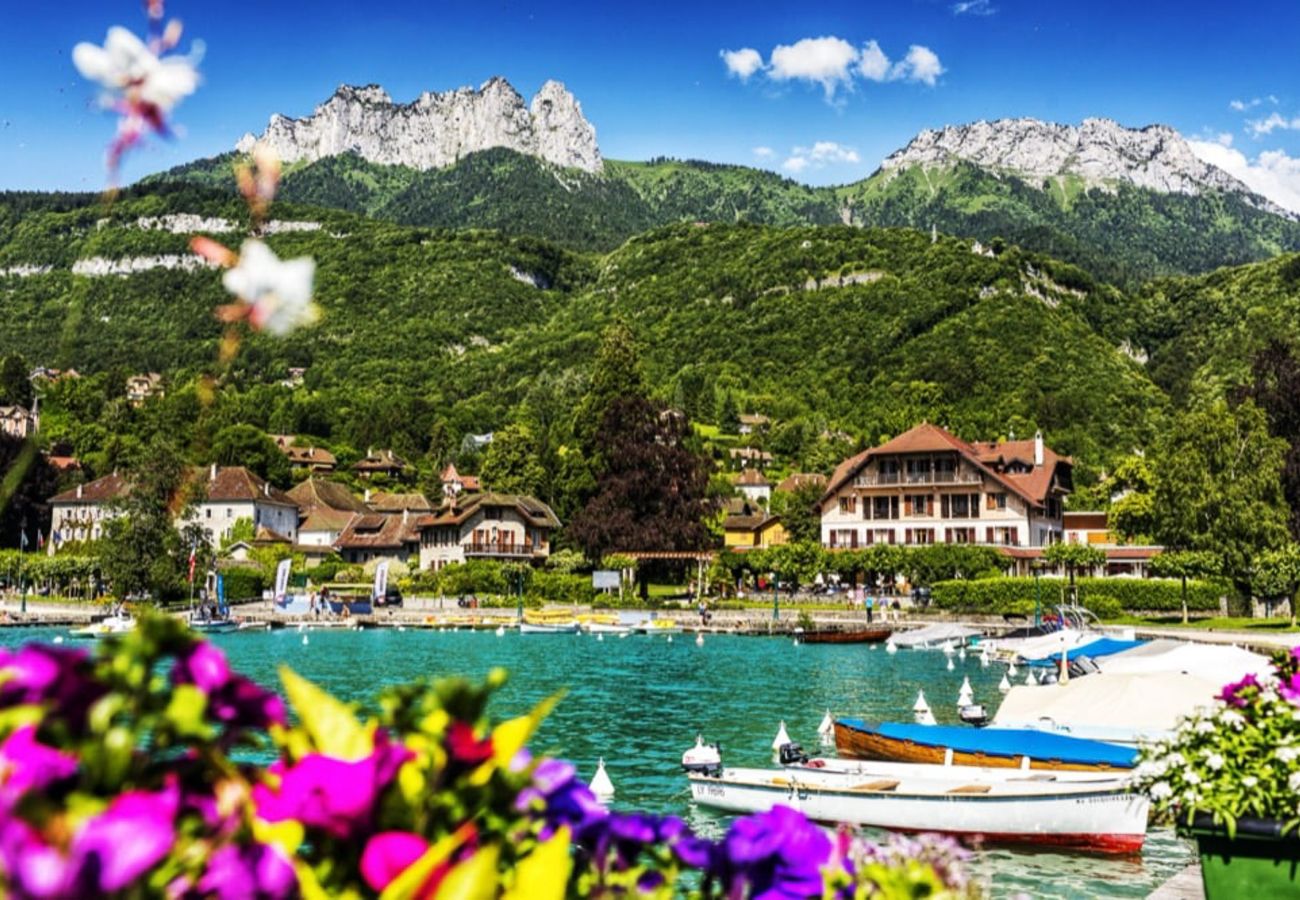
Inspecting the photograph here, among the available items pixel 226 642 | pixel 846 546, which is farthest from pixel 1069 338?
pixel 226 642

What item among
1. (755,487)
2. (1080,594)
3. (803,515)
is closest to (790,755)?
(1080,594)

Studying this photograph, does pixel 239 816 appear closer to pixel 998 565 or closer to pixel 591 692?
pixel 591 692

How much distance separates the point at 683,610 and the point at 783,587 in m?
9.33

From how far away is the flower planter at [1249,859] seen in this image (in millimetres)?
6055

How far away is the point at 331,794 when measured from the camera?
2.16m

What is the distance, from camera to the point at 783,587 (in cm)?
7469

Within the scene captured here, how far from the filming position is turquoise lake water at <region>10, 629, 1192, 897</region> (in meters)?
16.4

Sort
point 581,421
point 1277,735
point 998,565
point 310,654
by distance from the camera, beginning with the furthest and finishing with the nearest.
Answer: point 581,421 < point 998,565 < point 310,654 < point 1277,735

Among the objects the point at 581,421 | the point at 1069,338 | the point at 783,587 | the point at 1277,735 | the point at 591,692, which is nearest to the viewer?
the point at 1277,735

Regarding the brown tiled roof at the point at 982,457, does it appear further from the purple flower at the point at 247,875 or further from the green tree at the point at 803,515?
the purple flower at the point at 247,875

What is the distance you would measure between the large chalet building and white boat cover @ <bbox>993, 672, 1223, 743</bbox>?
52.4 meters

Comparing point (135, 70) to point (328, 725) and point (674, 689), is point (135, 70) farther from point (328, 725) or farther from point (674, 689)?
point (674, 689)

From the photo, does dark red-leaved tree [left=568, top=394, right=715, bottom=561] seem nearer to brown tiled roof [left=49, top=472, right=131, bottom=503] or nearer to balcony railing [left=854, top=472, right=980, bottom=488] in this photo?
balcony railing [left=854, top=472, right=980, bottom=488]

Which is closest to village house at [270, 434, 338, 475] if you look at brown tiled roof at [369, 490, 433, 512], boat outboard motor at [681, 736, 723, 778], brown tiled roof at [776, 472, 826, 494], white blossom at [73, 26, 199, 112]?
brown tiled roof at [369, 490, 433, 512]
